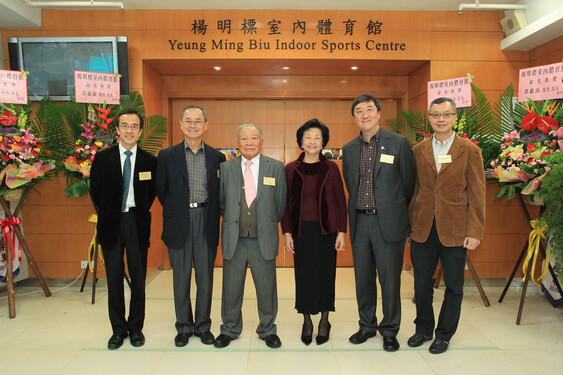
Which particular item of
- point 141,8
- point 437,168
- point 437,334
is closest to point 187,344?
point 437,334

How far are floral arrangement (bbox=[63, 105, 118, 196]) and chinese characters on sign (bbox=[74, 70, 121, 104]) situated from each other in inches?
4.5

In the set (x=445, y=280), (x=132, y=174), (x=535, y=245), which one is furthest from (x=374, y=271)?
(x=132, y=174)

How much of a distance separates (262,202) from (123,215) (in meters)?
1.06

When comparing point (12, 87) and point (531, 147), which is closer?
point (531, 147)

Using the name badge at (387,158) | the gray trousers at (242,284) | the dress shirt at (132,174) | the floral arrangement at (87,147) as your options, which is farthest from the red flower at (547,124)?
the floral arrangement at (87,147)

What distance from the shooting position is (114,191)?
9.08 feet

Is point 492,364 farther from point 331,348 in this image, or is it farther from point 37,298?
point 37,298

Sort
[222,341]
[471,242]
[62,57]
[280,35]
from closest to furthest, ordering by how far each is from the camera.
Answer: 1. [471,242]
2. [222,341]
3. [62,57]
4. [280,35]

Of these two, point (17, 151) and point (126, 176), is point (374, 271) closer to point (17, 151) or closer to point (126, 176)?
point (126, 176)

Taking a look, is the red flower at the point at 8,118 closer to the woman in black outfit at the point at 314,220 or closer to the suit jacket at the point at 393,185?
the woman in black outfit at the point at 314,220

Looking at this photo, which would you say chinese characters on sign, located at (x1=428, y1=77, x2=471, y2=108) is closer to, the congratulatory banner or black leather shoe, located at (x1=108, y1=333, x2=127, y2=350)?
the congratulatory banner

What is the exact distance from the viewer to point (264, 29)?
4379 millimetres

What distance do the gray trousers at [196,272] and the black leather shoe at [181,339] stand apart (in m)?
0.02

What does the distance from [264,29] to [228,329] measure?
334 cm
